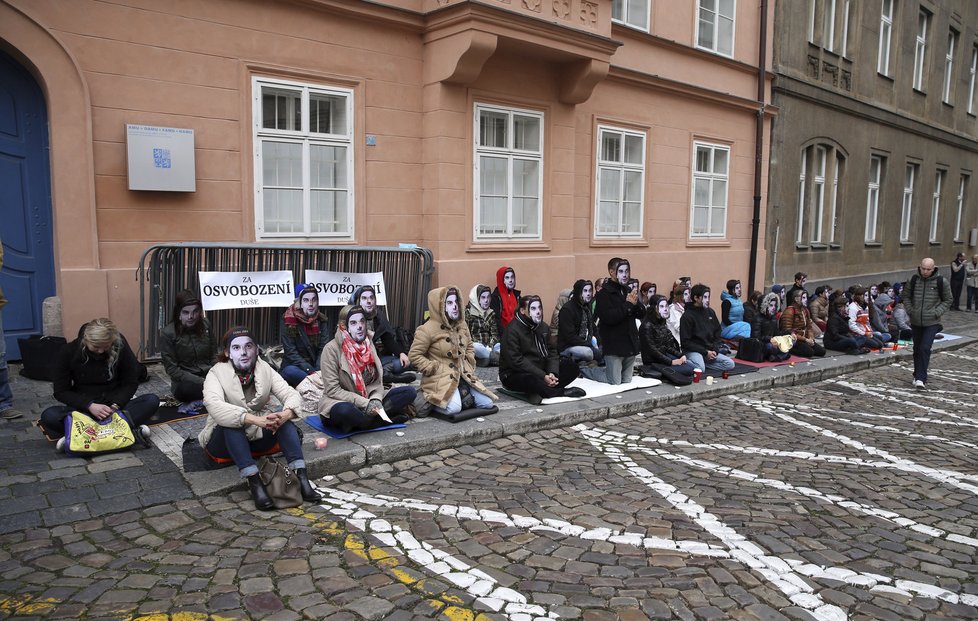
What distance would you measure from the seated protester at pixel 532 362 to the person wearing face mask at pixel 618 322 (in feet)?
2.82

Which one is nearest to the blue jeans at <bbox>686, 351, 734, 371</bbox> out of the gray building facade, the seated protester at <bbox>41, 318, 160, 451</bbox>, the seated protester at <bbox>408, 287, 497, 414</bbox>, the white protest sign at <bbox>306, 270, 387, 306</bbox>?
the seated protester at <bbox>408, 287, 497, 414</bbox>

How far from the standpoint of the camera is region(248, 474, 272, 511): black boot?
5.17 metres

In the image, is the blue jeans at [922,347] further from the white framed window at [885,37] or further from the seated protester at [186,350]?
the white framed window at [885,37]

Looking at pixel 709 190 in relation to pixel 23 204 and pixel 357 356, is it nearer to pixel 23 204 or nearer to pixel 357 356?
pixel 357 356

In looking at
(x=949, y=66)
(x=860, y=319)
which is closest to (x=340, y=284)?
(x=860, y=319)

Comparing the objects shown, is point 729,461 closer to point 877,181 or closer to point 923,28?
point 877,181

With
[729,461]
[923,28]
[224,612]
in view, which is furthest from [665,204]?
[923,28]

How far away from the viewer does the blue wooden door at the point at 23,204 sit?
8227 millimetres

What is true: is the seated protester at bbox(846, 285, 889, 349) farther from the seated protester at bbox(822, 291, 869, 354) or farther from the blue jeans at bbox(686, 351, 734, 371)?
the blue jeans at bbox(686, 351, 734, 371)

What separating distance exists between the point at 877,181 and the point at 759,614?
22.1 meters

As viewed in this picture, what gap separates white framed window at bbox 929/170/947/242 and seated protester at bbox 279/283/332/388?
25.3m

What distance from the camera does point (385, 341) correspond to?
9500 millimetres

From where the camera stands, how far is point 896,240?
78.4 ft

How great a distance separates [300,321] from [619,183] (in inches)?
308
